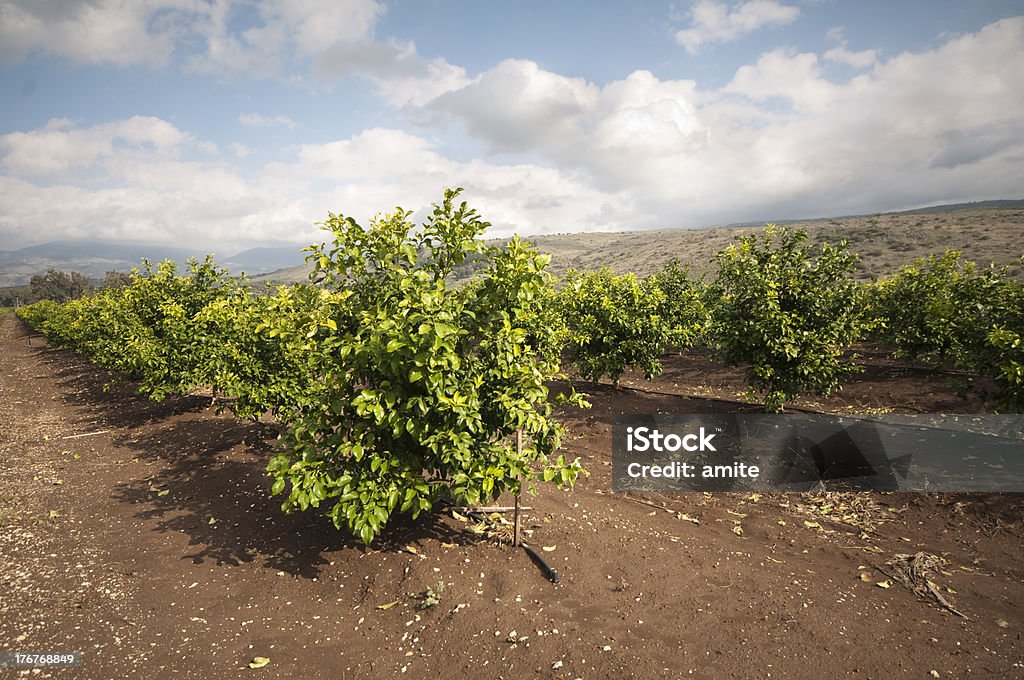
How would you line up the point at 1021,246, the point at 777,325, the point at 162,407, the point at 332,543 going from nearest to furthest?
the point at 332,543 → the point at 777,325 → the point at 162,407 → the point at 1021,246

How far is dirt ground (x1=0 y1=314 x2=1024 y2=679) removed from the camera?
466cm

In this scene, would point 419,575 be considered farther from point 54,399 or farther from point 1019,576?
point 54,399

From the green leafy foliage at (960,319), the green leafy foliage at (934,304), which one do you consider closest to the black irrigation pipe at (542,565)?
the green leafy foliage at (960,319)

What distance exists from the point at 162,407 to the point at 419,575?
1390 cm

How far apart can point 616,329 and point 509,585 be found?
34.1ft

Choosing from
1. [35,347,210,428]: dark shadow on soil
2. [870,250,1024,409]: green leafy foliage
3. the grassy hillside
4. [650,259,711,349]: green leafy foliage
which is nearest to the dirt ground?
[870,250,1024,409]: green leafy foliage

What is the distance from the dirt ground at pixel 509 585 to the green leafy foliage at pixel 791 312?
265 centimetres

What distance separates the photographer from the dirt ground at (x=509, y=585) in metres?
4.66

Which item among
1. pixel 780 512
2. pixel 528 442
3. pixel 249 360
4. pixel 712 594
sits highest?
pixel 249 360

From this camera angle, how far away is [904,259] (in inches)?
1961

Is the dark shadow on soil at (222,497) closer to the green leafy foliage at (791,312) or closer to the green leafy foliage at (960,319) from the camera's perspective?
the green leafy foliage at (791,312)

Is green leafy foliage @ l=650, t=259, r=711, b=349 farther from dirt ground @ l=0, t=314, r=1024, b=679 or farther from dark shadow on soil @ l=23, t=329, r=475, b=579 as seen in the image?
dark shadow on soil @ l=23, t=329, r=475, b=579

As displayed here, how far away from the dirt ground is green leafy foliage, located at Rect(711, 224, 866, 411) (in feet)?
8.70

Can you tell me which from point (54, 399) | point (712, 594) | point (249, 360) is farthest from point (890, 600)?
point (54, 399)
